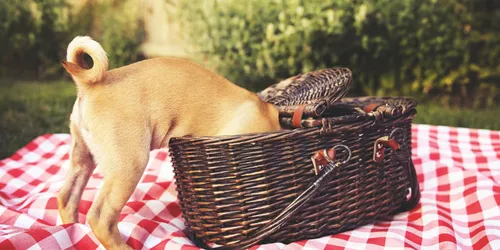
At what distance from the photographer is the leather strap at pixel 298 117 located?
1.79 meters

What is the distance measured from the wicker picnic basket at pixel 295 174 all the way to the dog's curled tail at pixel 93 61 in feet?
1.03

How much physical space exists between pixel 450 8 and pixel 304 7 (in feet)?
4.19

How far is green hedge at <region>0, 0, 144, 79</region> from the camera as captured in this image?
4953 mm

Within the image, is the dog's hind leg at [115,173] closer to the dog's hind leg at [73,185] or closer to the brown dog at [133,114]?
the brown dog at [133,114]

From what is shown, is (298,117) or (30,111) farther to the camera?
(30,111)

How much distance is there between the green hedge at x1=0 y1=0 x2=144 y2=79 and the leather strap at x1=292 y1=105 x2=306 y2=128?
3740 millimetres

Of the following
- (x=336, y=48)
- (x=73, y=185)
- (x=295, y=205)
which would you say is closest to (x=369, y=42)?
(x=336, y=48)

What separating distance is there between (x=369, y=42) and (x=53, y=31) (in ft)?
9.81

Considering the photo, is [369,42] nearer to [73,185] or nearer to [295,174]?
[295,174]

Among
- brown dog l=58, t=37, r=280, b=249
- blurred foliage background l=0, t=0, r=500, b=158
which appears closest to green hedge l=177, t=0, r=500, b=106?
blurred foliage background l=0, t=0, r=500, b=158

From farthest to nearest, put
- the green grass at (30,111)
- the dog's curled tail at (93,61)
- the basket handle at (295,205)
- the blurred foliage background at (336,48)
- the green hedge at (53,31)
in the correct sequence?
the green hedge at (53,31)
the blurred foliage background at (336,48)
the green grass at (30,111)
the basket handle at (295,205)
the dog's curled tail at (93,61)

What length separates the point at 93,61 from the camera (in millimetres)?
1631

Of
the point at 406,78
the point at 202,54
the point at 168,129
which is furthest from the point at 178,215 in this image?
the point at 406,78

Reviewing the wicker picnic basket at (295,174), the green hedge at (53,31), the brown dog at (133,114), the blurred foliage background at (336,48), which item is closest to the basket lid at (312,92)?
the wicker picnic basket at (295,174)
